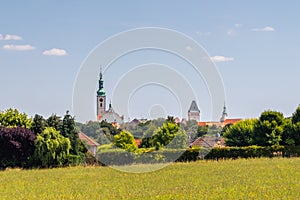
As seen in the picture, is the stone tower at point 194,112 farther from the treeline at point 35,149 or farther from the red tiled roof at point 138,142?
the treeline at point 35,149

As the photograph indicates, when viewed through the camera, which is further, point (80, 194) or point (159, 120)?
point (159, 120)

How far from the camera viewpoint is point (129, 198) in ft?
53.5

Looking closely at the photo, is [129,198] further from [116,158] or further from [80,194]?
[116,158]

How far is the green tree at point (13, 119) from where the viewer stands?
4400 cm

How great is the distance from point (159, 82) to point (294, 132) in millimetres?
24481

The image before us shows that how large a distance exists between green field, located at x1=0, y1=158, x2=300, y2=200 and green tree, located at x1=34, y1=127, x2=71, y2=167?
5.13 meters

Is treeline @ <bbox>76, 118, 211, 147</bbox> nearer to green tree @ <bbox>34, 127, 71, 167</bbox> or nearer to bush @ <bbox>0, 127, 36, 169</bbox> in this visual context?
green tree @ <bbox>34, 127, 71, 167</bbox>

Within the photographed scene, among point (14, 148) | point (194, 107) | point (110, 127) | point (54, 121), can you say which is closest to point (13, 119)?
point (54, 121)

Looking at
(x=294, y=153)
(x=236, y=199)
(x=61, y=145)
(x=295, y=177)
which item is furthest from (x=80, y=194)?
(x=294, y=153)

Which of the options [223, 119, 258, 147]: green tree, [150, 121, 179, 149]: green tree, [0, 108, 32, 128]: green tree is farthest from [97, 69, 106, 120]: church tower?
[223, 119, 258, 147]: green tree

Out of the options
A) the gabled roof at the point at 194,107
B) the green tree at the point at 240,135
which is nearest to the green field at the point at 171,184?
the gabled roof at the point at 194,107

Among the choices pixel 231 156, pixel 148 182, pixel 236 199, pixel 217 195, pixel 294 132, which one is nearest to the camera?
pixel 236 199

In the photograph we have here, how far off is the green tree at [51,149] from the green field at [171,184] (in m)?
5.13

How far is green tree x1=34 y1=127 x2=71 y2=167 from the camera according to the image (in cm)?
3177
